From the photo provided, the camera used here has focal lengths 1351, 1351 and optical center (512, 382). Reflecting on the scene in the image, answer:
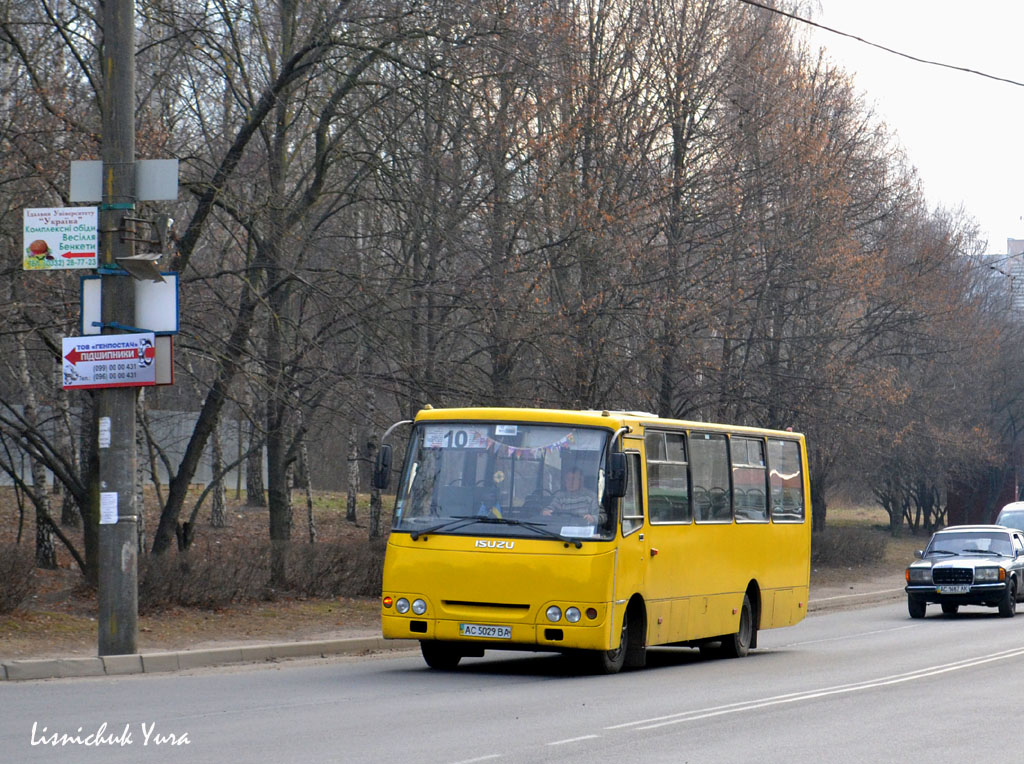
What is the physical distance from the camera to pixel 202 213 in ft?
64.0

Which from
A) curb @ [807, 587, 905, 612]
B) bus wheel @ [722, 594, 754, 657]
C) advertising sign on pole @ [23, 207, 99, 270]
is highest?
advertising sign on pole @ [23, 207, 99, 270]

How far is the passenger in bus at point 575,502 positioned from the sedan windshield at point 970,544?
1418cm

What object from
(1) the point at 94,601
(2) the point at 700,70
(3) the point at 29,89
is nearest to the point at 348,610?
(1) the point at 94,601

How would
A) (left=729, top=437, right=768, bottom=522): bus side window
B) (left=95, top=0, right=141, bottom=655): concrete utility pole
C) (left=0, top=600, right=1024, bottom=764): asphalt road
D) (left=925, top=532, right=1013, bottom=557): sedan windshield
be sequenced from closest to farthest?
(left=0, top=600, right=1024, bottom=764): asphalt road, (left=95, top=0, right=141, bottom=655): concrete utility pole, (left=729, top=437, right=768, bottom=522): bus side window, (left=925, top=532, right=1013, bottom=557): sedan windshield

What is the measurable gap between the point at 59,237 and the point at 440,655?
6.07m

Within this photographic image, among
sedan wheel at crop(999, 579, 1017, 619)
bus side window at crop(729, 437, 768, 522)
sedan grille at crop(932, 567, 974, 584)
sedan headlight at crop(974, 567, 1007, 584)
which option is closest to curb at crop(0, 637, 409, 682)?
bus side window at crop(729, 437, 768, 522)

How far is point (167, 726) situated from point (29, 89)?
11094mm

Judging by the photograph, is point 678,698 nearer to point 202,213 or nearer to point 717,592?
point 717,592

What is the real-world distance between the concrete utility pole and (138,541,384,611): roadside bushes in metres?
3.95

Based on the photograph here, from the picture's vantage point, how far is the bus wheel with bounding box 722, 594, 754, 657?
17641 millimetres

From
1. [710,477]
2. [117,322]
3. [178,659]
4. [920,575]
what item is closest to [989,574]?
[920,575]

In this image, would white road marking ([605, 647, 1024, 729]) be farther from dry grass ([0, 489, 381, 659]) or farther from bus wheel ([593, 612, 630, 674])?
dry grass ([0, 489, 381, 659])

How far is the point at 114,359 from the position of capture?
14250 millimetres

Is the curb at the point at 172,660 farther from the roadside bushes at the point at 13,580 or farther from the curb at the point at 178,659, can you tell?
the roadside bushes at the point at 13,580
